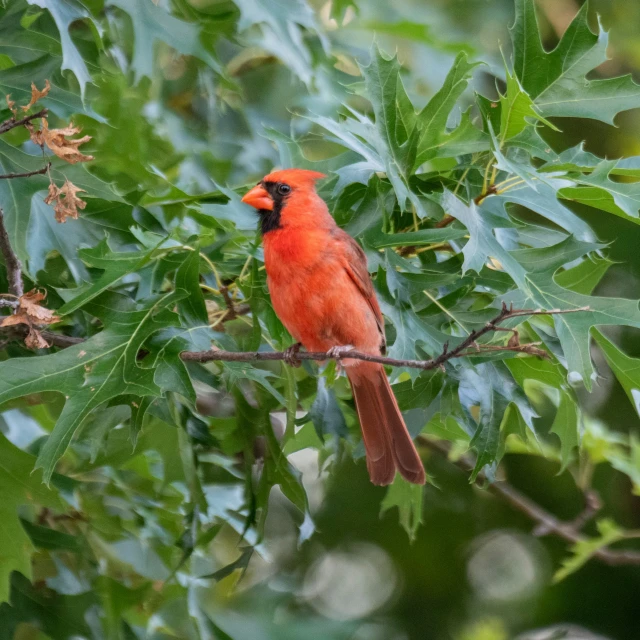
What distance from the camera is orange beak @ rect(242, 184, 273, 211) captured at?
9.50 ft

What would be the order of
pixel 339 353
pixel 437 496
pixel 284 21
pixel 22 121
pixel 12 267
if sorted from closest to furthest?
pixel 22 121 → pixel 12 267 → pixel 339 353 → pixel 284 21 → pixel 437 496

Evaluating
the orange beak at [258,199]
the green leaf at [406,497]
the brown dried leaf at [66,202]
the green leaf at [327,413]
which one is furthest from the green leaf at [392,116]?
the green leaf at [406,497]

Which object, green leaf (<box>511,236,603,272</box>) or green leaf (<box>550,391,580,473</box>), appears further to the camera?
green leaf (<box>550,391,580,473</box>)

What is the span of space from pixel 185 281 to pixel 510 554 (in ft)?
14.5

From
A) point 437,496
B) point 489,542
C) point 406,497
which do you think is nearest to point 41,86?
point 406,497

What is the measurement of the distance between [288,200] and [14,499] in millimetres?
1181

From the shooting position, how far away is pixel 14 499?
2740mm

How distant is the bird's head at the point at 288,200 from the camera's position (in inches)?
114

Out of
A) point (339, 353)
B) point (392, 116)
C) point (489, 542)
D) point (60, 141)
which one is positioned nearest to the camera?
point (60, 141)

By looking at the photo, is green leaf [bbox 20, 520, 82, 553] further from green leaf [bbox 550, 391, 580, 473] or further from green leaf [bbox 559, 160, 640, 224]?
green leaf [bbox 559, 160, 640, 224]

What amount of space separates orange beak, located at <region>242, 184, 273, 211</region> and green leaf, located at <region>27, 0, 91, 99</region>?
0.62 metres

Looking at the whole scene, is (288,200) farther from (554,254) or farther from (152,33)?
(554,254)

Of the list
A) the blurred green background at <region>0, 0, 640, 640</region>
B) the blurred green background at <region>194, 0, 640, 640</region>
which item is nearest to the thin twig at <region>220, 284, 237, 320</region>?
the blurred green background at <region>0, 0, 640, 640</region>

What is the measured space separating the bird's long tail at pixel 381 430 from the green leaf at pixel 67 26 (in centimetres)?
114
